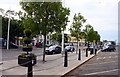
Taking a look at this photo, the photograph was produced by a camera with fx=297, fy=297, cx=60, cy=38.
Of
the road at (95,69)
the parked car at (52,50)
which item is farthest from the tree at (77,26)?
the road at (95,69)

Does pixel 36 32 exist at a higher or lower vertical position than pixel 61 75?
higher

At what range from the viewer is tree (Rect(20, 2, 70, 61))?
22891mm

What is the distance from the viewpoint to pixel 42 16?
22938 millimetres

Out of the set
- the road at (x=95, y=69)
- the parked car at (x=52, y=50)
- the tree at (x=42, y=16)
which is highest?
the tree at (x=42, y=16)

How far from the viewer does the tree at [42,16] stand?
2289 centimetres

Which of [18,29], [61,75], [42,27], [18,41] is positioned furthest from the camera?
[18,41]

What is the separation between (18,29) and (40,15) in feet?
144

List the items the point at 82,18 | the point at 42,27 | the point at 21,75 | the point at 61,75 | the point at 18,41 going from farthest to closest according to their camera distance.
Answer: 1. the point at 18,41
2. the point at 82,18
3. the point at 42,27
4. the point at 61,75
5. the point at 21,75

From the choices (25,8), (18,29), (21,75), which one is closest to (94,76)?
(21,75)

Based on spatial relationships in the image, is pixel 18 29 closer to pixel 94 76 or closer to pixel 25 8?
pixel 25 8

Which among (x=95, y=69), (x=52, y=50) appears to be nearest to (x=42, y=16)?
(x=95, y=69)

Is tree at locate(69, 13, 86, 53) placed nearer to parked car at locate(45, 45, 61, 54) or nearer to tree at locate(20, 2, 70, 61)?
parked car at locate(45, 45, 61, 54)

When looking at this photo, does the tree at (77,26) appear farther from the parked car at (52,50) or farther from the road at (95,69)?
the road at (95,69)

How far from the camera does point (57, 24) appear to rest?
23516mm
